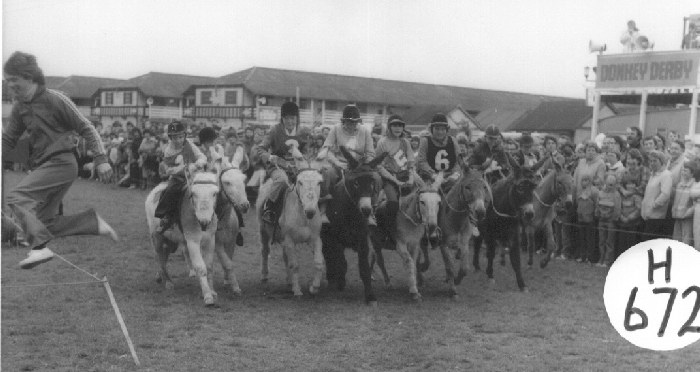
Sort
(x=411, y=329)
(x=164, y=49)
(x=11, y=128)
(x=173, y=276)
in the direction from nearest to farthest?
1. (x=11, y=128)
2. (x=164, y=49)
3. (x=411, y=329)
4. (x=173, y=276)

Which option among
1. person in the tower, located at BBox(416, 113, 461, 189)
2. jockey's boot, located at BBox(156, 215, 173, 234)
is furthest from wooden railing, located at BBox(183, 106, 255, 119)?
person in the tower, located at BBox(416, 113, 461, 189)

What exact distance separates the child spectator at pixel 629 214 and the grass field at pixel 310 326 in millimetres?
536

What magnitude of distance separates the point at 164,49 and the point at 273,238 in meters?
2.79

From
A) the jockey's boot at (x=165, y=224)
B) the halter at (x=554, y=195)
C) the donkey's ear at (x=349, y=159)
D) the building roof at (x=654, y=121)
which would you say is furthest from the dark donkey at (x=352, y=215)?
the building roof at (x=654, y=121)

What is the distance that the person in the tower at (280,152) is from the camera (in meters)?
8.05

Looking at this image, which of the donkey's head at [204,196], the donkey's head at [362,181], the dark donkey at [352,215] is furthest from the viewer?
the dark donkey at [352,215]

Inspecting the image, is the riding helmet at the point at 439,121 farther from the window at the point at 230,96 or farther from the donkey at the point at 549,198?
the window at the point at 230,96

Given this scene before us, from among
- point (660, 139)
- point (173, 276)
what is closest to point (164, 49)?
point (173, 276)

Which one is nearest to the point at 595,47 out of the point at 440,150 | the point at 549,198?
the point at 440,150

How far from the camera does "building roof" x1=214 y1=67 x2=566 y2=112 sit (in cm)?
734

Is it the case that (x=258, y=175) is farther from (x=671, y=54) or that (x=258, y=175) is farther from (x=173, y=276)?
(x=671, y=54)

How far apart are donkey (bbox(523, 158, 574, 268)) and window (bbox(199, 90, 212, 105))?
380 centimetres

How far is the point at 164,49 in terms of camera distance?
607 cm

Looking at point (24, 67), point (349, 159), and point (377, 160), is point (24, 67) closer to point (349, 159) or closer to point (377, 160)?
point (349, 159)
